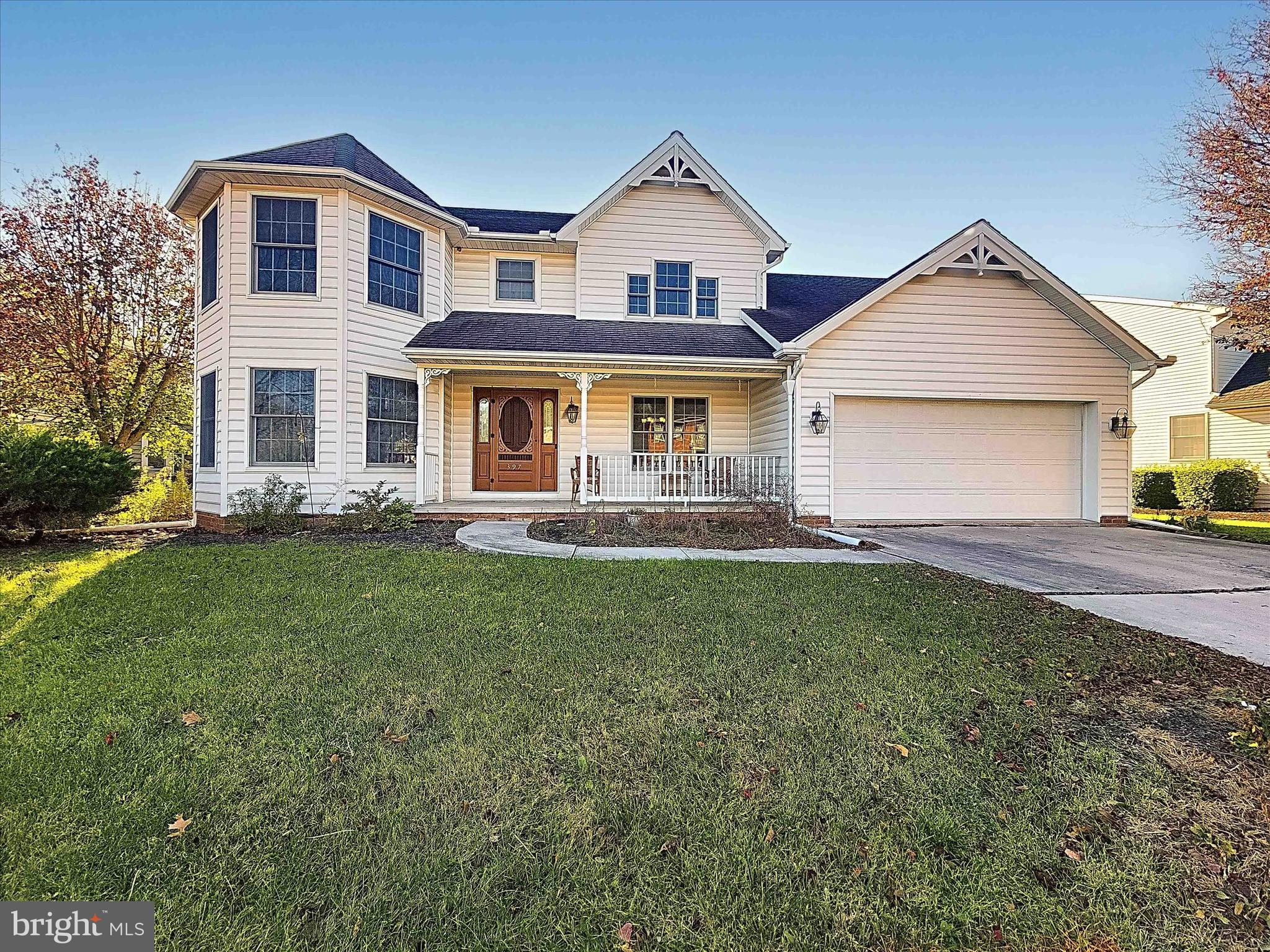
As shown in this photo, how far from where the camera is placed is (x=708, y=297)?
13.0m

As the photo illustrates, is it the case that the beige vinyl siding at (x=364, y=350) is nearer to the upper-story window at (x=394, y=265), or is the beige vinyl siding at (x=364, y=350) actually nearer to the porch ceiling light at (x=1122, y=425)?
the upper-story window at (x=394, y=265)

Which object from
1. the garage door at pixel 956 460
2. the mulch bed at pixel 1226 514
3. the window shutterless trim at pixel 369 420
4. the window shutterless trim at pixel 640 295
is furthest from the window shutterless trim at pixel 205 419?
the mulch bed at pixel 1226 514

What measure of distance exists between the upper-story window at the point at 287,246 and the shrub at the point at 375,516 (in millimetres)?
3925

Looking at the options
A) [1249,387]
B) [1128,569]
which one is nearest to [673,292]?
[1128,569]

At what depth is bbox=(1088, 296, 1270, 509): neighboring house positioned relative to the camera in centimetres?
1562

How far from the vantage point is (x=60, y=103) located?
12.4 m

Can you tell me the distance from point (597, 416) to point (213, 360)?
7.19 metres

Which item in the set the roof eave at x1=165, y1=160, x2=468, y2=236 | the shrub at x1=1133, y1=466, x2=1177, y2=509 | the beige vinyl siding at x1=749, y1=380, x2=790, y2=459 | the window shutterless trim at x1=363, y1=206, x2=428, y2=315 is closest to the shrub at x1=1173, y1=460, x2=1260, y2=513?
the shrub at x1=1133, y1=466, x2=1177, y2=509

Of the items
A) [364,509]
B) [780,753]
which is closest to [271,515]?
[364,509]

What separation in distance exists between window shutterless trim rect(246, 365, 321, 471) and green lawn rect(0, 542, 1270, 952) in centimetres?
548

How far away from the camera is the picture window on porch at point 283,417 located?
32.9 ft

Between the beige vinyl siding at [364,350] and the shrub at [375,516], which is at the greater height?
the beige vinyl siding at [364,350]

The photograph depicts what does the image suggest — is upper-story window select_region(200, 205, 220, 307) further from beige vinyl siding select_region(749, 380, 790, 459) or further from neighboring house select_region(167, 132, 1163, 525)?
beige vinyl siding select_region(749, 380, 790, 459)

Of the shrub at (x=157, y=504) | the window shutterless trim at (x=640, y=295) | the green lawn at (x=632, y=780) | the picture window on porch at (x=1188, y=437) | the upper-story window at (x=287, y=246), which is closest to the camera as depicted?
the green lawn at (x=632, y=780)
